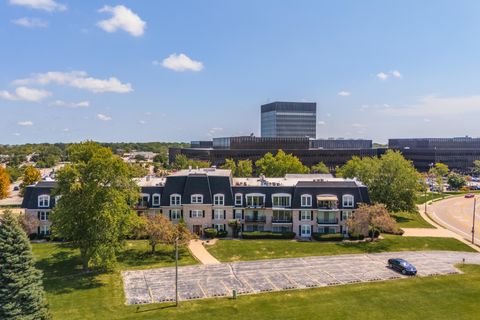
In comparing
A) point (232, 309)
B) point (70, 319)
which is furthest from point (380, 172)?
point (70, 319)

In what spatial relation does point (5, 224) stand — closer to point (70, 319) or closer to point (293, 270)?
point (70, 319)

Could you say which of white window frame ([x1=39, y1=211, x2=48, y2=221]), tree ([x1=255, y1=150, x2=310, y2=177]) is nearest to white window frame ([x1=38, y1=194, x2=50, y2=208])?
white window frame ([x1=39, y1=211, x2=48, y2=221])

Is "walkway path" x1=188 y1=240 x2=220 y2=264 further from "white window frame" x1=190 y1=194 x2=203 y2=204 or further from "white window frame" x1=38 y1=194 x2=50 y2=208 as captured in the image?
"white window frame" x1=38 y1=194 x2=50 y2=208

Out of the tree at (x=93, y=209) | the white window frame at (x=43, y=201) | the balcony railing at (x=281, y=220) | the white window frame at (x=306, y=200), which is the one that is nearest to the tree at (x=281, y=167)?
the white window frame at (x=306, y=200)

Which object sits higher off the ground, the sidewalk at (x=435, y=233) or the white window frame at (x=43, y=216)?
the white window frame at (x=43, y=216)

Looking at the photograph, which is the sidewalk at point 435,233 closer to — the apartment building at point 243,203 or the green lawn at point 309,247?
the green lawn at point 309,247

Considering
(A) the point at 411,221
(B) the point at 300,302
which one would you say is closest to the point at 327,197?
(A) the point at 411,221

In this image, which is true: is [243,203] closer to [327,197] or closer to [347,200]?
[327,197]
